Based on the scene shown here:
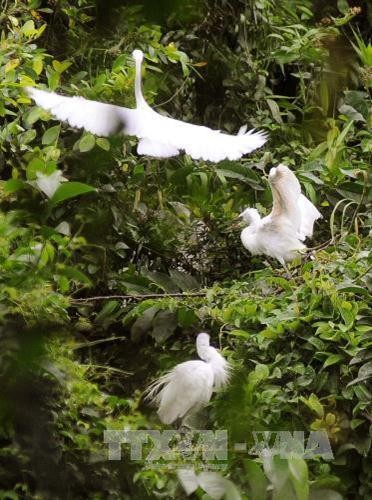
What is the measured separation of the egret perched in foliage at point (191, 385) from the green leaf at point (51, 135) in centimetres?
78

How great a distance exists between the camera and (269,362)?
224cm

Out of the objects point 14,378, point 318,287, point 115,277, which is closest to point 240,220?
point 115,277

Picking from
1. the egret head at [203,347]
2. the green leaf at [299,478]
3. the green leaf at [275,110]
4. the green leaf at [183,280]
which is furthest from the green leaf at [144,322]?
the green leaf at [275,110]

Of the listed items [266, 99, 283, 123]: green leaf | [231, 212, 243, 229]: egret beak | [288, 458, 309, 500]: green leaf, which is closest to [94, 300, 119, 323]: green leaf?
[231, 212, 243, 229]: egret beak

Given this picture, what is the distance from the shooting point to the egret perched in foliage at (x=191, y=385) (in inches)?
81.8

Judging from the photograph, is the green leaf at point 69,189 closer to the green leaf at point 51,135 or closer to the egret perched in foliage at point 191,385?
the egret perched in foliage at point 191,385

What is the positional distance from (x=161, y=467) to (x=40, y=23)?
5.57ft

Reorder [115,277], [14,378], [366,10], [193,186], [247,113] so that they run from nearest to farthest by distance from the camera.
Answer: [14,378]
[115,277]
[193,186]
[247,113]
[366,10]

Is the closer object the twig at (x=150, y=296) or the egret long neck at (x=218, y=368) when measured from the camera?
the egret long neck at (x=218, y=368)

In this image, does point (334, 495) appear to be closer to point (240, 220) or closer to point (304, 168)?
point (240, 220)

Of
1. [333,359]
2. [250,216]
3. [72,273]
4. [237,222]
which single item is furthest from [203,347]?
[72,273]

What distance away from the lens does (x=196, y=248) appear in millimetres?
2998

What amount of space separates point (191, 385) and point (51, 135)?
→ 88cm

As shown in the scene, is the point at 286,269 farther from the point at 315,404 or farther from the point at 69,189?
the point at 69,189
